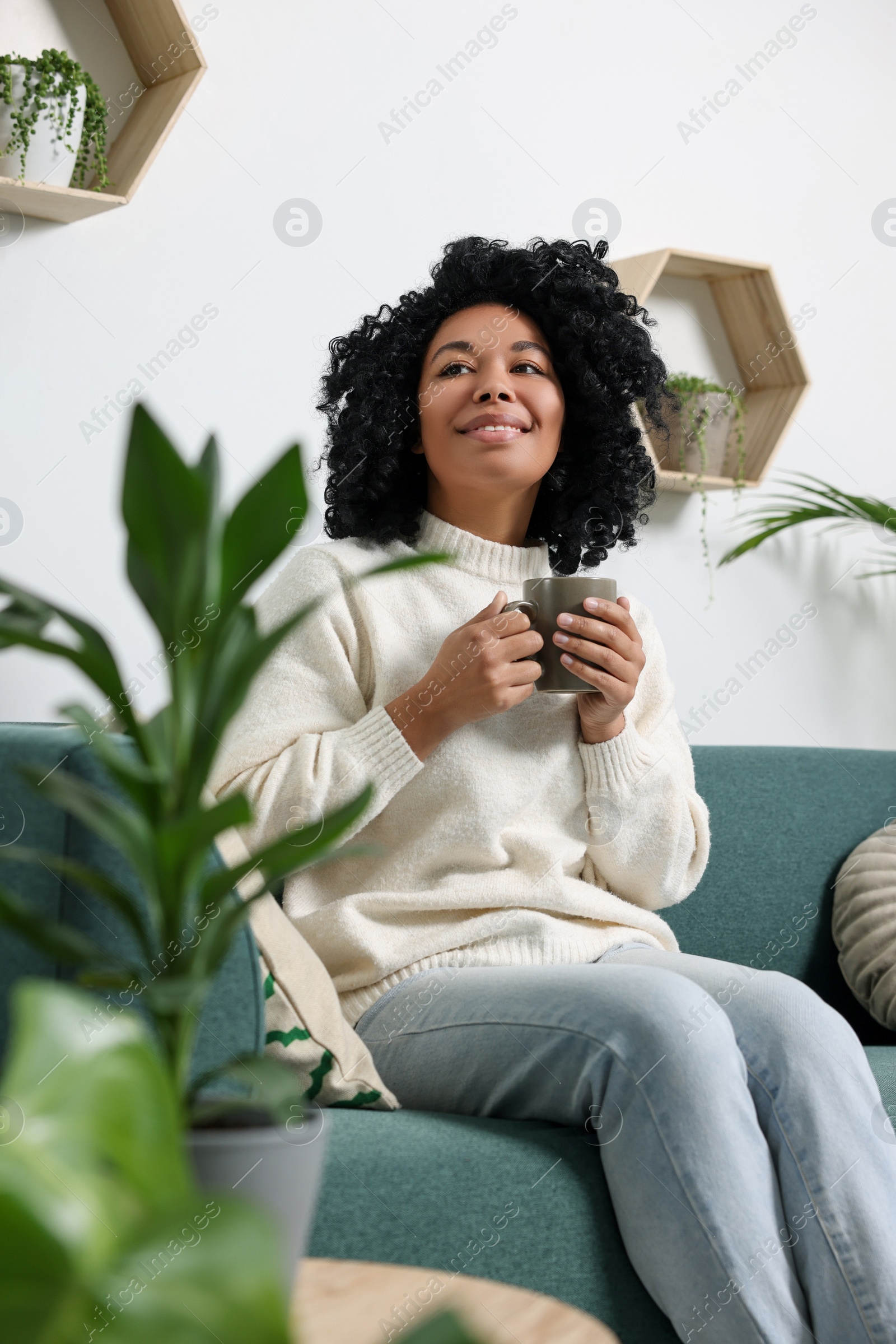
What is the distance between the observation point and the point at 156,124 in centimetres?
180

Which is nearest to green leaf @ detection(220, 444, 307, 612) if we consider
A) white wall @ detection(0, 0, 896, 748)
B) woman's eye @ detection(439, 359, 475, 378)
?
woman's eye @ detection(439, 359, 475, 378)

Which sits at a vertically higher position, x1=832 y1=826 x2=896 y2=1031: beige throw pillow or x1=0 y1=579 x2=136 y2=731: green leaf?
x1=0 y1=579 x2=136 y2=731: green leaf

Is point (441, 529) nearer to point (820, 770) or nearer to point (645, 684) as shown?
point (645, 684)

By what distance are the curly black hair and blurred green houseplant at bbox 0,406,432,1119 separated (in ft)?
3.33

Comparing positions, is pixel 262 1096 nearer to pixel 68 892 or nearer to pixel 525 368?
pixel 68 892

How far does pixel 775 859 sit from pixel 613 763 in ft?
2.06

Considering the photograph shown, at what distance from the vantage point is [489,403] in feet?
4.91

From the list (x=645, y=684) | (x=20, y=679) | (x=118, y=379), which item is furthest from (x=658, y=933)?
(x=118, y=379)

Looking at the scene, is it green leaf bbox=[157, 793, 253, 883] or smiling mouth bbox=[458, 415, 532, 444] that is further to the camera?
smiling mouth bbox=[458, 415, 532, 444]

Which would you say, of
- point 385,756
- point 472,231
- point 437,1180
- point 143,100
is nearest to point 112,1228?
point 437,1180

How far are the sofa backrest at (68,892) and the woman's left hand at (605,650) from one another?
548mm

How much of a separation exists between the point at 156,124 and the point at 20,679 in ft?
2.78

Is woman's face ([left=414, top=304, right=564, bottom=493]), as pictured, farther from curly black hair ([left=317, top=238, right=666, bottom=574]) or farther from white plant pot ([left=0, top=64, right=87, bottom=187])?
white plant pot ([left=0, top=64, right=87, bottom=187])

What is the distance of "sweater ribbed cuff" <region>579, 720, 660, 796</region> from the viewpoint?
145 centimetres
